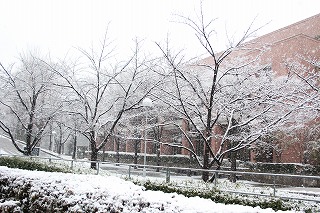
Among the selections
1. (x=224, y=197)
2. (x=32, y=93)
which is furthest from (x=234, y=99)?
(x=32, y=93)

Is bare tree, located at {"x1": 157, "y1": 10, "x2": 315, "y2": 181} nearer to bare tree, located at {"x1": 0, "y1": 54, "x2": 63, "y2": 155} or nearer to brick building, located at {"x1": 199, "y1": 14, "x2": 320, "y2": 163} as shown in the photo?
brick building, located at {"x1": 199, "y1": 14, "x2": 320, "y2": 163}

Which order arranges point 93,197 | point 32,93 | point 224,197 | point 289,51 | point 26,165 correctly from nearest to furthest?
point 93,197, point 224,197, point 26,165, point 32,93, point 289,51

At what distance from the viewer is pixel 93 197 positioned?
229 inches

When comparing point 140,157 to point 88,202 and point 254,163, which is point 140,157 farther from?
point 88,202

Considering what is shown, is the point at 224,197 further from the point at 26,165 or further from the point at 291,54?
the point at 291,54

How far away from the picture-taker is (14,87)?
877 inches

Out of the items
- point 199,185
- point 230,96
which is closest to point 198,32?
point 230,96

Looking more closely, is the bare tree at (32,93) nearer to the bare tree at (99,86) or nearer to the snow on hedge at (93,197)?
the bare tree at (99,86)

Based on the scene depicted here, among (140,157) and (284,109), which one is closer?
(284,109)

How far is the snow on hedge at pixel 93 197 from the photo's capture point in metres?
4.88

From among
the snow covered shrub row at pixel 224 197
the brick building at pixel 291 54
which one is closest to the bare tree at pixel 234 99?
the snow covered shrub row at pixel 224 197

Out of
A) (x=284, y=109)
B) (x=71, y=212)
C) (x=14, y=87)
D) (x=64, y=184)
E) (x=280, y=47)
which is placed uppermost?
(x=280, y=47)

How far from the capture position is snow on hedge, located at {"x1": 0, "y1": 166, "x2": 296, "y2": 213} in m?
4.88

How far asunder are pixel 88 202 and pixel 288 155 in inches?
849
